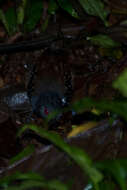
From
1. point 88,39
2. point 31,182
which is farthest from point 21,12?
point 31,182

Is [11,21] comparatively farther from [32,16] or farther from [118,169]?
[118,169]

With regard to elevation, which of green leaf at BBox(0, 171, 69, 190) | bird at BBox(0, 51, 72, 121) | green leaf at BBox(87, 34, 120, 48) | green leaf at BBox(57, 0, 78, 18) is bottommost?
bird at BBox(0, 51, 72, 121)

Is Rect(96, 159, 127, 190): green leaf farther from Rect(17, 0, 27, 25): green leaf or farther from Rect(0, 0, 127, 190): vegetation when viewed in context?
Rect(17, 0, 27, 25): green leaf

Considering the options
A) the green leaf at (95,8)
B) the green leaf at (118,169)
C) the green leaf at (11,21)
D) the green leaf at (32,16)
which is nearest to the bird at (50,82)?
the green leaf at (32,16)

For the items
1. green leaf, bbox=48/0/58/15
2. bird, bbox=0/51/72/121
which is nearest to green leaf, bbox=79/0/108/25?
green leaf, bbox=48/0/58/15

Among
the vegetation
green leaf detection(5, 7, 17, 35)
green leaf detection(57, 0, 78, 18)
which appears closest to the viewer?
the vegetation

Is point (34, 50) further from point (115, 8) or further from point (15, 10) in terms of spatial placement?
point (115, 8)

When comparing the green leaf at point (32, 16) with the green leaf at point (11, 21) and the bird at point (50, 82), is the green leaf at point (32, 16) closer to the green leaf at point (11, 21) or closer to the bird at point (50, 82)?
the green leaf at point (11, 21)

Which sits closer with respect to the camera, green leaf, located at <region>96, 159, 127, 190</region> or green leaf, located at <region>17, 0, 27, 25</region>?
green leaf, located at <region>96, 159, 127, 190</region>

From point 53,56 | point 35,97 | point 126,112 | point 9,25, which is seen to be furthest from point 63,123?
point 126,112
